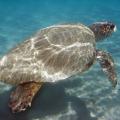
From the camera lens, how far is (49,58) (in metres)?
7.14

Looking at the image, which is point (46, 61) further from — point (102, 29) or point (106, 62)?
point (102, 29)

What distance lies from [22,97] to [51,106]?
5.68ft

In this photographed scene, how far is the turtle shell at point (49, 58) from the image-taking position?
22.8ft

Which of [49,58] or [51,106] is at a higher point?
[49,58]

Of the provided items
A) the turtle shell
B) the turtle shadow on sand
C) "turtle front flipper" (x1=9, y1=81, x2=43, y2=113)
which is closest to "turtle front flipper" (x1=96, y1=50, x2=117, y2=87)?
the turtle shell

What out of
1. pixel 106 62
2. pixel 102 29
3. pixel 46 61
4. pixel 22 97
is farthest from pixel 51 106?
pixel 102 29

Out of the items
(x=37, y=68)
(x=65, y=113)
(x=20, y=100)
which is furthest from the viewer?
(x=65, y=113)

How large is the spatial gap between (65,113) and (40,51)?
5.95ft

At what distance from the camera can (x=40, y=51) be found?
724 centimetres

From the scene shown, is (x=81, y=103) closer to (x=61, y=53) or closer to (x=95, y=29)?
(x=61, y=53)

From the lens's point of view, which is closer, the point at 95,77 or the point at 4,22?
the point at 95,77

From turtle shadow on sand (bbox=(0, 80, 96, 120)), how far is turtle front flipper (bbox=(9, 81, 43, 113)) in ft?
3.21

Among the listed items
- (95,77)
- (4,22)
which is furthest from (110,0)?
(95,77)

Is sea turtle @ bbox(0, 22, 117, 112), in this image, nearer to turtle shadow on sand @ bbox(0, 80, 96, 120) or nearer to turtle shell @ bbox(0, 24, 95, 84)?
turtle shell @ bbox(0, 24, 95, 84)
